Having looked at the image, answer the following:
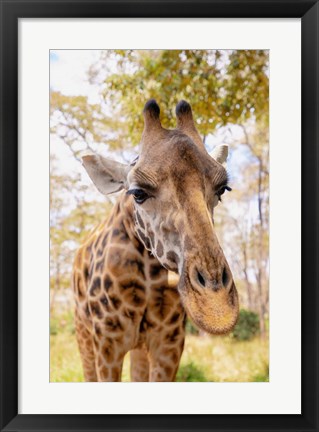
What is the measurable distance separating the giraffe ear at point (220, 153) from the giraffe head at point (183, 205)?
280mm

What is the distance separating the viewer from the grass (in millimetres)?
3836

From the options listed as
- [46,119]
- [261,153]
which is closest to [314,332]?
[261,153]

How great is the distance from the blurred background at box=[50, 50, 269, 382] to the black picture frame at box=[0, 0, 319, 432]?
10.6 inches

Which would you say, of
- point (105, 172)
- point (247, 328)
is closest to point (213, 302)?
point (105, 172)

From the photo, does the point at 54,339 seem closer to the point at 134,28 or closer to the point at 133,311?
the point at 133,311

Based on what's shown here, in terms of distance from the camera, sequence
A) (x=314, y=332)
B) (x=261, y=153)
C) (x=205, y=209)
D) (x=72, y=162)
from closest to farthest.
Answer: (x=205, y=209) → (x=314, y=332) → (x=72, y=162) → (x=261, y=153)

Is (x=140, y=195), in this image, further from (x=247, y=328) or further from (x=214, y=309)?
(x=247, y=328)

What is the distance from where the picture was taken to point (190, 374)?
13.2ft

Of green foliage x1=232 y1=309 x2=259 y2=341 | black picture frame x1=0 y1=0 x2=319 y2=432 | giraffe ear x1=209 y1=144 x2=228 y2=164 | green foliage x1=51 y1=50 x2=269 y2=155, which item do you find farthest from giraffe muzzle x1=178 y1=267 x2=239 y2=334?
green foliage x1=51 y1=50 x2=269 y2=155

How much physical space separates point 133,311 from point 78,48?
1528mm

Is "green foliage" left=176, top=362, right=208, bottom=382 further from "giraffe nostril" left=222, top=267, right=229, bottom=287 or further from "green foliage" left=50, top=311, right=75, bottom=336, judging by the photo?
"giraffe nostril" left=222, top=267, right=229, bottom=287

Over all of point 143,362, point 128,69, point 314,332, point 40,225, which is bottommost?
point 143,362

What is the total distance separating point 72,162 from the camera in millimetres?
3881

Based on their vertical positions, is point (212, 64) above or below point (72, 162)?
above
